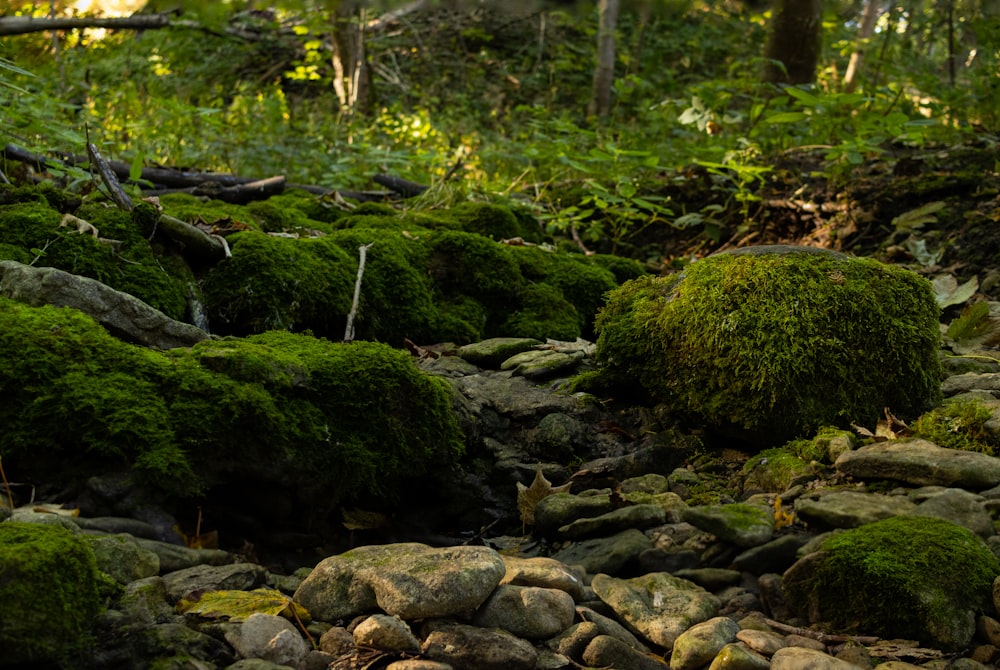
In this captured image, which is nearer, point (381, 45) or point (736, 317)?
point (736, 317)

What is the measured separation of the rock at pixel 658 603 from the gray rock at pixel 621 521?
32 cm

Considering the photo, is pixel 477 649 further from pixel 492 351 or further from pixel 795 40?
pixel 795 40

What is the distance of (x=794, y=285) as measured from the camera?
3.99 meters

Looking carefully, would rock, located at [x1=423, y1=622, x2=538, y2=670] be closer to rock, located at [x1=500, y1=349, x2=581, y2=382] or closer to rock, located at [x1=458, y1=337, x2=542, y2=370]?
rock, located at [x1=500, y1=349, x2=581, y2=382]

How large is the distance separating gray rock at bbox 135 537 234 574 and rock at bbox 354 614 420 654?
0.65 meters

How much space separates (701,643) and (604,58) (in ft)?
42.1

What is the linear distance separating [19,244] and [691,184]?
19.6 ft

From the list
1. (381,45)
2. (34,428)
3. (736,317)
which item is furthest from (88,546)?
(381,45)

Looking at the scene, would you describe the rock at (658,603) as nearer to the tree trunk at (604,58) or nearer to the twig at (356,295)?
the twig at (356,295)

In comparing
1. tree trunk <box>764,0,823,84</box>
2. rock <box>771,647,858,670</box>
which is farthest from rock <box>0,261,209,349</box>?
tree trunk <box>764,0,823,84</box>

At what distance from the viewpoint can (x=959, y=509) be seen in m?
2.88

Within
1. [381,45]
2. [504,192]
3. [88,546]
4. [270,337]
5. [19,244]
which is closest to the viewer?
[88,546]

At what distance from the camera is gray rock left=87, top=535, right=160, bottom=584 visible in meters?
2.35

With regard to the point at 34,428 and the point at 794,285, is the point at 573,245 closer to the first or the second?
the point at 794,285
